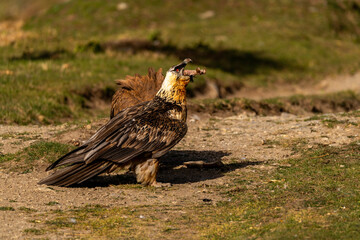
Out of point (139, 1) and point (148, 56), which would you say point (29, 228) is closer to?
point (148, 56)

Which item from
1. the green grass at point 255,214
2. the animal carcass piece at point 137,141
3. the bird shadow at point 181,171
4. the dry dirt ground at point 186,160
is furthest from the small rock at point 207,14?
the green grass at point 255,214

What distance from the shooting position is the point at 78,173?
8227 millimetres

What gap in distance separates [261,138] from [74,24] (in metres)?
19.2

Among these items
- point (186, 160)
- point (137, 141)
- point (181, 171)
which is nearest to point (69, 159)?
point (137, 141)

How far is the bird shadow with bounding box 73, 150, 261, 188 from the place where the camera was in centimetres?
905

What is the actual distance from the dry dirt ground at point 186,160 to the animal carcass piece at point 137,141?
0.85 ft

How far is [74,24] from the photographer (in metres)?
28.6

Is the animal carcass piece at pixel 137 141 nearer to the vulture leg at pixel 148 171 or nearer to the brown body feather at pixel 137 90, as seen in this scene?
the vulture leg at pixel 148 171

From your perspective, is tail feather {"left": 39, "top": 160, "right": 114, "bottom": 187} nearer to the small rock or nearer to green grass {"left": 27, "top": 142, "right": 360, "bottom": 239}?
green grass {"left": 27, "top": 142, "right": 360, "bottom": 239}

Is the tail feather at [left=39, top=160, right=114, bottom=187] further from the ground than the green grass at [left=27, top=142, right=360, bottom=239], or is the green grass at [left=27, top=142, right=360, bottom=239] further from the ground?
the tail feather at [left=39, top=160, right=114, bottom=187]

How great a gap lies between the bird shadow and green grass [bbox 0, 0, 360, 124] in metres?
4.99

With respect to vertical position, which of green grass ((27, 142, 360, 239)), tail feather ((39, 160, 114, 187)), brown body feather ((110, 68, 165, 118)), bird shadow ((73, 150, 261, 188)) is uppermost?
brown body feather ((110, 68, 165, 118))

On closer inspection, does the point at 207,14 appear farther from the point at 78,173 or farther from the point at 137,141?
the point at 78,173

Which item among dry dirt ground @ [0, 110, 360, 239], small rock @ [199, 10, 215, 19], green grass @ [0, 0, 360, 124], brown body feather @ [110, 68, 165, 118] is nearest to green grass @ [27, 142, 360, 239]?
dry dirt ground @ [0, 110, 360, 239]
